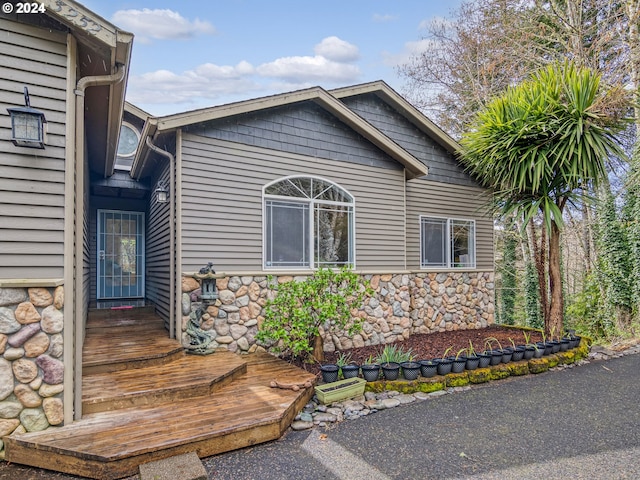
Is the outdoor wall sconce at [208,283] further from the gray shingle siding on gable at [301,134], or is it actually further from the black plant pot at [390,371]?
the black plant pot at [390,371]

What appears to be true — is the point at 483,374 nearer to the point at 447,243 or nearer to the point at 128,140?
the point at 447,243

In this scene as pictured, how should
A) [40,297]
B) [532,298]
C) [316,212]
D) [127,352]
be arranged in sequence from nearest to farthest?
[40,297]
[127,352]
[316,212]
[532,298]

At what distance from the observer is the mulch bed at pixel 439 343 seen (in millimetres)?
5785

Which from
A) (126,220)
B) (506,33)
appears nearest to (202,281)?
(126,220)

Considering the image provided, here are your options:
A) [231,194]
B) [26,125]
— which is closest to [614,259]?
[231,194]

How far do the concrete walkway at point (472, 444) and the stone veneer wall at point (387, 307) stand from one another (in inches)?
84.3

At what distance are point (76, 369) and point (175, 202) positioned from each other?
256 centimetres

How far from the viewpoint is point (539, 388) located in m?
4.97

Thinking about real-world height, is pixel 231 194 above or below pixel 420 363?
above

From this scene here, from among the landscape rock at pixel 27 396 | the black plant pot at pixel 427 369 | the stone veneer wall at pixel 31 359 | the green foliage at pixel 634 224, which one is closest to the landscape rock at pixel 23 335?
the stone veneer wall at pixel 31 359

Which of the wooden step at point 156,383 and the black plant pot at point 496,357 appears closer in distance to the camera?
the wooden step at point 156,383

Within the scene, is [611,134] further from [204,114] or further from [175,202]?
[175,202]

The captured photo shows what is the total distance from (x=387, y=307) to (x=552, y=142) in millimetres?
3888

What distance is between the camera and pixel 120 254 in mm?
8008
